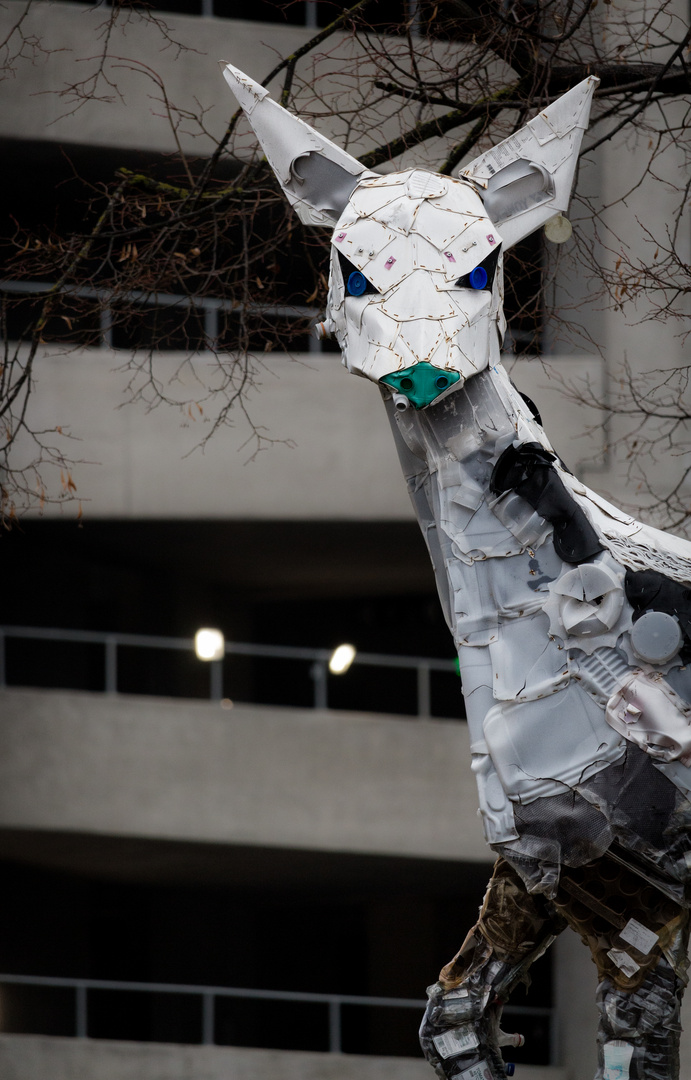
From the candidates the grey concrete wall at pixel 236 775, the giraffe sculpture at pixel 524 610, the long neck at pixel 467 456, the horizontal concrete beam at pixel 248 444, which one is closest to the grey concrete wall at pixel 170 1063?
the grey concrete wall at pixel 236 775

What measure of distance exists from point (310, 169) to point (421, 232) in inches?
17.2

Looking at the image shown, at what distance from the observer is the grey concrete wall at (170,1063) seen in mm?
12617

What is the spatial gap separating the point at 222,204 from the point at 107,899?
39.1 feet

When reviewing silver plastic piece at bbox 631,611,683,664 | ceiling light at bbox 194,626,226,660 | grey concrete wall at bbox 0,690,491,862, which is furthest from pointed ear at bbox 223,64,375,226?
grey concrete wall at bbox 0,690,491,862

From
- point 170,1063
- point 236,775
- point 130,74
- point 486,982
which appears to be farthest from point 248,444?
point 486,982

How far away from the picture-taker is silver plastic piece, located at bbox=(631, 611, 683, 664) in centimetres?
386

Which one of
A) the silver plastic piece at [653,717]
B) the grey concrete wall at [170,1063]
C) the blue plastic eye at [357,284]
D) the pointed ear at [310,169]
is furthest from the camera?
the grey concrete wall at [170,1063]

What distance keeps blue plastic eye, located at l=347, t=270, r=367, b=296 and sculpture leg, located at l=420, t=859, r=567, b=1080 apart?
1531 mm

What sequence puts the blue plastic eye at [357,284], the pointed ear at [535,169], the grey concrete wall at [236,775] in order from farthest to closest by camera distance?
1. the grey concrete wall at [236,775]
2. the pointed ear at [535,169]
3. the blue plastic eye at [357,284]

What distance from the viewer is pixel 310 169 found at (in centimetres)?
426

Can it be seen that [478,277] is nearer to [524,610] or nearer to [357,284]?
[357,284]

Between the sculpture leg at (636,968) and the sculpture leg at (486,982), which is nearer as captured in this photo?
the sculpture leg at (636,968)

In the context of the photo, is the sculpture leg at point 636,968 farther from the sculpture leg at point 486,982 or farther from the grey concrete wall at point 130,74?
the grey concrete wall at point 130,74

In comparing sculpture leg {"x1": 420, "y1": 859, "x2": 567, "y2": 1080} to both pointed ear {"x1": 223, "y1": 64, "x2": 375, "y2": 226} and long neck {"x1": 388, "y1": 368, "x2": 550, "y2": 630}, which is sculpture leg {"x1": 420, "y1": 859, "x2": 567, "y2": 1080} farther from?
pointed ear {"x1": 223, "y1": 64, "x2": 375, "y2": 226}
